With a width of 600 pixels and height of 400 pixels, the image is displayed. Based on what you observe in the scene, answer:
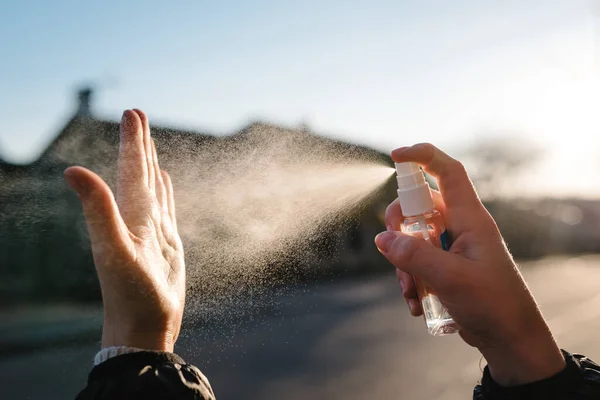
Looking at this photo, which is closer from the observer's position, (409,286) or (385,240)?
(385,240)

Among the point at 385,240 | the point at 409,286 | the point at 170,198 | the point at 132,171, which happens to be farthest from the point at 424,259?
the point at 170,198

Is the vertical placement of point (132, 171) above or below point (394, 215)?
above

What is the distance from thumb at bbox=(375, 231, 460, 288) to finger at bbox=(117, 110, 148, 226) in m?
0.99

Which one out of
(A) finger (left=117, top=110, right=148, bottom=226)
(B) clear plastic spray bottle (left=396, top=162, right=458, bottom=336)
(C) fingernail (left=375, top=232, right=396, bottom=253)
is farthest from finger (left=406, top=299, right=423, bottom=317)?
(A) finger (left=117, top=110, right=148, bottom=226)

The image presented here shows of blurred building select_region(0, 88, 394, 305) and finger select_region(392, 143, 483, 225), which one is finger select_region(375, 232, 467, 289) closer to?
finger select_region(392, 143, 483, 225)

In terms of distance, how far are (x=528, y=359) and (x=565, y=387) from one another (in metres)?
0.10

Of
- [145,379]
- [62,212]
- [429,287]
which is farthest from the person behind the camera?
[62,212]

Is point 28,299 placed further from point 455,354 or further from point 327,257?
point 455,354

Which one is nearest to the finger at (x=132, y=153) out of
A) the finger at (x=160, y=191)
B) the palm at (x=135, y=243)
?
the palm at (x=135, y=243)

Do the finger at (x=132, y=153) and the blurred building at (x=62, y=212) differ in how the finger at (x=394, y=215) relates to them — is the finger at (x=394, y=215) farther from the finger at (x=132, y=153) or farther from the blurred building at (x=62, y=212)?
the blurred building at (x=62, y=212)

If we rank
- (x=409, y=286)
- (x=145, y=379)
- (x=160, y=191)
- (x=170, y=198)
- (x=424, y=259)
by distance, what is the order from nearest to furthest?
1. (x=145, y=379)
2. (x=424, y=259)
3. (x=409, y=286)
4. (x=160, y=191)
5. (x=170, y=198)

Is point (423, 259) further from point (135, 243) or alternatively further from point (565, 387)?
point (135, 243)

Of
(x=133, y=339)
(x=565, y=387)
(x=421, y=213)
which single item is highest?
(x=421, y=213)

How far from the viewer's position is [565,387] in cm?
138
